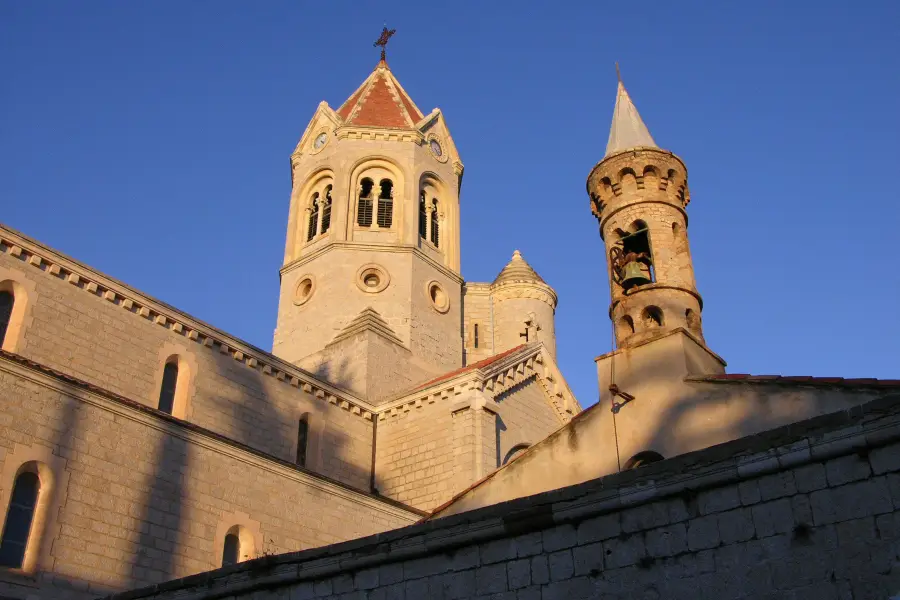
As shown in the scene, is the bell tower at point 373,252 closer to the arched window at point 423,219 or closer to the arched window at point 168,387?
the arched window at point 423,219

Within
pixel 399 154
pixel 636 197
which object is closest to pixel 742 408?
pixel 636 197

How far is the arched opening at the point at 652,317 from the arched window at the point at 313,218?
1988 cm

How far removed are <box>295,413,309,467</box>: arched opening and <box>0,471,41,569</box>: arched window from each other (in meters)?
8.16

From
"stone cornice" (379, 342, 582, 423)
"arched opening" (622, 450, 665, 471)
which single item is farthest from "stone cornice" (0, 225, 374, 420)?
"arched opening" (622, 450, 665, 471)

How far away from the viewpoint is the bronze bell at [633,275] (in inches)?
551

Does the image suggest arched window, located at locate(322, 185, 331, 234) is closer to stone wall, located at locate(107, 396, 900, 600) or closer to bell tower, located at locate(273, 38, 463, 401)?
bell tower, located at locate(273, 38, 463, 401)

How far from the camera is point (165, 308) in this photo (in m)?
20.5

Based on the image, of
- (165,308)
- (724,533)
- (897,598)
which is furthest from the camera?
(165,308)

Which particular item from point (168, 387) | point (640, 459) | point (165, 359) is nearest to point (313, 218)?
point (165, 359)

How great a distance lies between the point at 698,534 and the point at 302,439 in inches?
687

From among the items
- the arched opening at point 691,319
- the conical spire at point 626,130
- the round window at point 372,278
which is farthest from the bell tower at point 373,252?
the arched opening at point 691,319

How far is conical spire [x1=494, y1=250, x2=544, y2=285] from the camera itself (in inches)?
1423

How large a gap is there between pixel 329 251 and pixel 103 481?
48.9 ft

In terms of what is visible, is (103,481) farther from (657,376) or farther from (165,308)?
(657,376)
